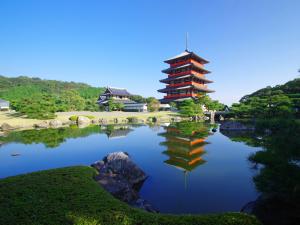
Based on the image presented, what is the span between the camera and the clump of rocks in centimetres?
600

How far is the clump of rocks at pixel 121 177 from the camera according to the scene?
6.00 meters

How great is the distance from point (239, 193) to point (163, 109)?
154 ft

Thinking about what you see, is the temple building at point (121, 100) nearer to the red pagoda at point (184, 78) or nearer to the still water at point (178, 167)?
the red pagoda at point (184, 78)

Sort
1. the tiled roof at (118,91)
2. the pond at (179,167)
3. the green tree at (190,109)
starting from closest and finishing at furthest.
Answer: the pond at (179,167) < the green tree at (190,109) < the tiled roof at (118,91)

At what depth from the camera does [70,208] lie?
428 cm

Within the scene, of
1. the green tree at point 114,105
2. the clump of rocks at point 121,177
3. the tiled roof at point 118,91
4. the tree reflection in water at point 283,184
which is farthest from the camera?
the tiled roof at point 118,91

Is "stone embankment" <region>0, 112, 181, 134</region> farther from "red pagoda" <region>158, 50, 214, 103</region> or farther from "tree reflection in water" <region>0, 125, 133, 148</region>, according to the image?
"red pagoda" <region>158, 50, 214, 103</region>

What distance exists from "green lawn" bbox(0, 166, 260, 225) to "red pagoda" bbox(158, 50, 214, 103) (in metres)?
38.0

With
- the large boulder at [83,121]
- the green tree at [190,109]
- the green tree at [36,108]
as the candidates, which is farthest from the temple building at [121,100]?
the green tree at [36,108]

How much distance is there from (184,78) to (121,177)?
3865cm

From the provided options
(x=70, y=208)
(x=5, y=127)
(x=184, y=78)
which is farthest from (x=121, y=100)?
(x=70, y=208)

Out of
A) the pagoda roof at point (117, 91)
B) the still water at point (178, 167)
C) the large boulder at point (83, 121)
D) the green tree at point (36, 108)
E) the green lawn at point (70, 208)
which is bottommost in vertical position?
the still water at point (178, 167)

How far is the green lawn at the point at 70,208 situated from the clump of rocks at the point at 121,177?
763 millimetres

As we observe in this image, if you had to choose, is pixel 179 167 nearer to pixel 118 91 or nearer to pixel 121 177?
pixel 121 177
